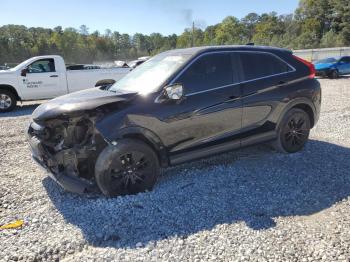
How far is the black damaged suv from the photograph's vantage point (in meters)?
4.27

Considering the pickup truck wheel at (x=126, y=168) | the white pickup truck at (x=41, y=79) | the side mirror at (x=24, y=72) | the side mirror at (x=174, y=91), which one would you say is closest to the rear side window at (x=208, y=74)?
the side mirror at (x=174, y=91)

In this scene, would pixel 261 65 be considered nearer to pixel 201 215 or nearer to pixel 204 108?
pixel 204 108

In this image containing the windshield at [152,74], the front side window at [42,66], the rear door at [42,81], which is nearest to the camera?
the windshield at [152,74]

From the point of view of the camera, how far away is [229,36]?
112 m

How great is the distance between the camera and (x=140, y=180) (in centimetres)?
445

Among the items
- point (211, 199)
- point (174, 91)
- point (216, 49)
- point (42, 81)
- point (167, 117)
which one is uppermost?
point (216, 49)

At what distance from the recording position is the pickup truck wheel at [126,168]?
4.21 metres

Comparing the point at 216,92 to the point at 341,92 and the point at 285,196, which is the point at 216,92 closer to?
the point at 285,196

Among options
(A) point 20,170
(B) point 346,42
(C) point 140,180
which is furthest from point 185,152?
(B) point 346,42

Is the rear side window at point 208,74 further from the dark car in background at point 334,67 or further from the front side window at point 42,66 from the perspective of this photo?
the dark car in background at point 334,67

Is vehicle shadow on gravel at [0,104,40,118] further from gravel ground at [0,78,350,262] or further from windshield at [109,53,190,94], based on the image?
windshield at [109,53,190,94]

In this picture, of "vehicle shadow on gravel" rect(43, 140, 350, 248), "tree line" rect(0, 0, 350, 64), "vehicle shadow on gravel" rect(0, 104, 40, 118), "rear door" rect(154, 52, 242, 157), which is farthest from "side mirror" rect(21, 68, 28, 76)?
"tree line" rect(0, 0, 350, 64)

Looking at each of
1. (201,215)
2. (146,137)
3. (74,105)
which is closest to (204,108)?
(146,137)

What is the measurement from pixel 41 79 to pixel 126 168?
31.0 ft
